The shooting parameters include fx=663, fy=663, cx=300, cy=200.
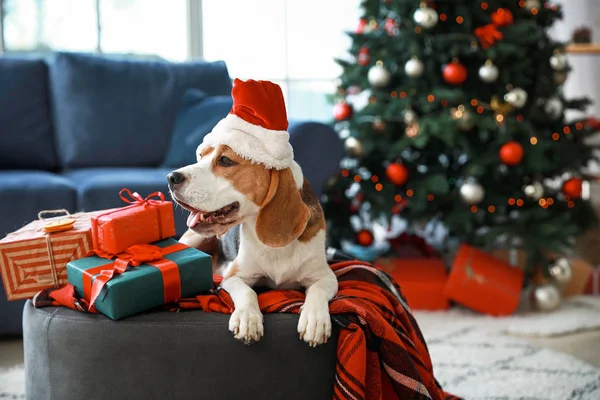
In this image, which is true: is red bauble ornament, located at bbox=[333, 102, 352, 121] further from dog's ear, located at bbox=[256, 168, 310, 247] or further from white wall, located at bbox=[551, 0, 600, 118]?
white wall, located at bbox=[551, 0, 600, 118]

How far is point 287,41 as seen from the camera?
14.7 ft

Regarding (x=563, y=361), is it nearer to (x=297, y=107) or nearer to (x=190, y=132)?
(x=190, y=132)

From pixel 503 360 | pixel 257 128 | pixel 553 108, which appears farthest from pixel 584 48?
pixel 257 128

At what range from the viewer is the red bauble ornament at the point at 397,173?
10.2 feet

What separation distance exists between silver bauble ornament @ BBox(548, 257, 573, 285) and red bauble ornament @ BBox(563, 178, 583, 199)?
311mm

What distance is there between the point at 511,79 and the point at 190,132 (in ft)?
4.92

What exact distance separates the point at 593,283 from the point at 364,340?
217 centimetres

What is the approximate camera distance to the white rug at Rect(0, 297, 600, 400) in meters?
2.11

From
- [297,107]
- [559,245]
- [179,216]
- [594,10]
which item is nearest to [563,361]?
[559,245]

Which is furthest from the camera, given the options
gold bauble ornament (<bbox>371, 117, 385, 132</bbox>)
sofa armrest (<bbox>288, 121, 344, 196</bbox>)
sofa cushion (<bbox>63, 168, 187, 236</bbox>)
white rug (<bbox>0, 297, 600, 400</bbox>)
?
gold bauble ornament (<bbox>371, 117, 385, 132</bbox>)

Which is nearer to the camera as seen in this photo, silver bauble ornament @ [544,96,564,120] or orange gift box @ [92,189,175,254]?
orange gift box @ [92,189,175,254]

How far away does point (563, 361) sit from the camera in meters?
2.36

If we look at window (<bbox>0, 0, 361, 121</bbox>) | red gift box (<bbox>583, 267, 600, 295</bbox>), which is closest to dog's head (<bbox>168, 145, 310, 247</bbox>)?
red gift box (<bbox>583, 267, 600, 295</bbox>)

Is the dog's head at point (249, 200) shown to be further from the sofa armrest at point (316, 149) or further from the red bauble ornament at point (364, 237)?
the red bauble ornament at point (364, 237)
